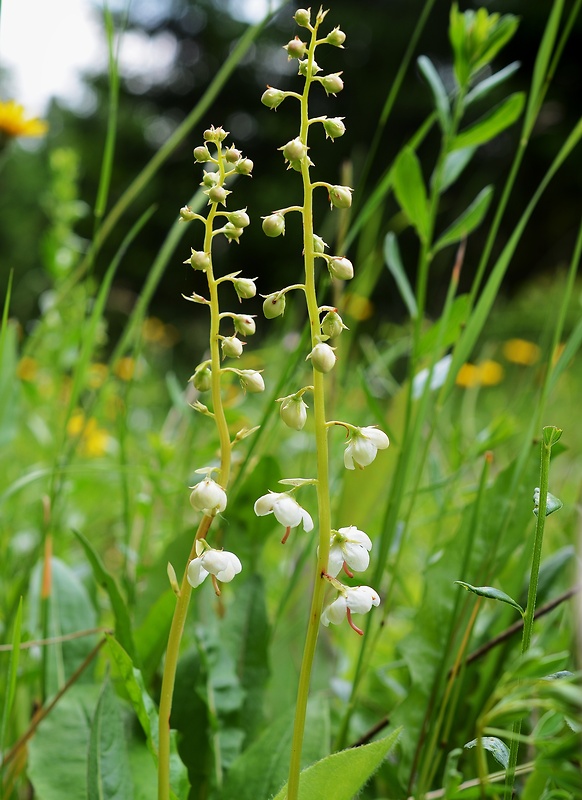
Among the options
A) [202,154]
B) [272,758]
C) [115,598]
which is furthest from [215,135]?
[272,758]

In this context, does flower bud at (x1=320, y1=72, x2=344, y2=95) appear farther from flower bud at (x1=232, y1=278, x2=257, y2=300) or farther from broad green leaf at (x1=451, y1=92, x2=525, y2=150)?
broad green leaf at (x1=451, y1=92, x2=525, y2=150)

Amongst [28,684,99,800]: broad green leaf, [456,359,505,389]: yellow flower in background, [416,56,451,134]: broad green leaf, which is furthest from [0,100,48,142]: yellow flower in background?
[28,684,99,800]: broad green leaf

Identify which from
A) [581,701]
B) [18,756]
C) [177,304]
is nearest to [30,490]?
[18,756]

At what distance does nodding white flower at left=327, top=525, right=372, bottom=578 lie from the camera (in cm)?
38

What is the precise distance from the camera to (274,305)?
383 millimetres

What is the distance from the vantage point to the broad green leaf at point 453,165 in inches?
29.7

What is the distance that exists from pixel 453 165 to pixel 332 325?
1.59 feet

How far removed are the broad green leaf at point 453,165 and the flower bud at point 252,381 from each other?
43 centimetres

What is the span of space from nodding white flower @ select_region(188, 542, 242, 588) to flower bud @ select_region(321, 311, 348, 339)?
0.12 meters

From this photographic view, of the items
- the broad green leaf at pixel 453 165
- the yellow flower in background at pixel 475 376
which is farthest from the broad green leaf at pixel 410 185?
the yellow flower in background at pixel 475 376

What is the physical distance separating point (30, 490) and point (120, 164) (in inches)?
349

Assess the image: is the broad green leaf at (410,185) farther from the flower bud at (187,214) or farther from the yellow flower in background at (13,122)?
the yellow flower in background at (13,122)

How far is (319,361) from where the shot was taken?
1.16 feet

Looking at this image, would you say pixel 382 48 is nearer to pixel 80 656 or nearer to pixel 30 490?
pixel 30 490
